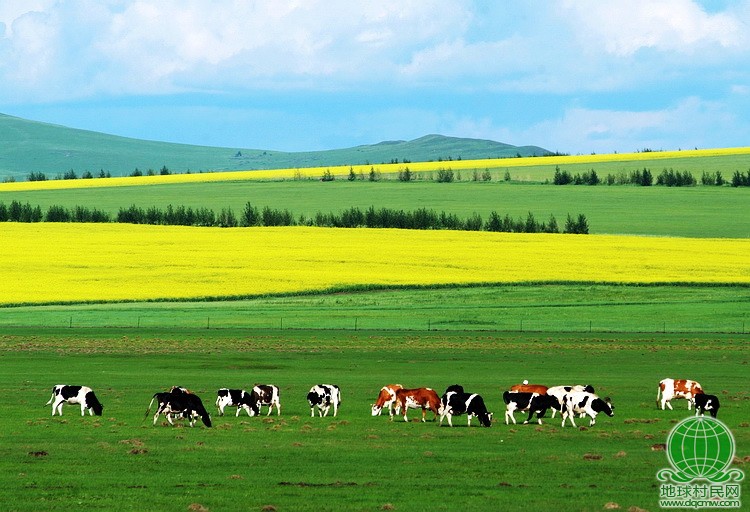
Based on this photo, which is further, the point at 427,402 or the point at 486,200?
the point at 486,200

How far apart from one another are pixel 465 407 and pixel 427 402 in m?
1.31

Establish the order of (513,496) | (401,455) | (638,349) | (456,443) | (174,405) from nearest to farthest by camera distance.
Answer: (513,496) → (401,455) → (456,443) → (174,405) → (638,349)

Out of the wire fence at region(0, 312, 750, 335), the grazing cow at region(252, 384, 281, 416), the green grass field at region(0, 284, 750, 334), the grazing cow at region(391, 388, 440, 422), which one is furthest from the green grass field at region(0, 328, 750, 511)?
the green grass field at region(0, 284, 750, 334)

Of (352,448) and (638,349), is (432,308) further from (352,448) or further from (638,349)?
(352,448)

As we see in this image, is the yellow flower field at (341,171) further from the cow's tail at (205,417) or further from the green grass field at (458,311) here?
the cow's tail at (205,417)

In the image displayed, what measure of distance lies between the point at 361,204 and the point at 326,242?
114 feet

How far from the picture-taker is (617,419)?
26594 millimetres

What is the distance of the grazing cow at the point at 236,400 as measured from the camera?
91.1 feet

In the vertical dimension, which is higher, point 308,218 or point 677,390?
point 308,218

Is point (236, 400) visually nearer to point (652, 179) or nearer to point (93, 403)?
point (93, 403)

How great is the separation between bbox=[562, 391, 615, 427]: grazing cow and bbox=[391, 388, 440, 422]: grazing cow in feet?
9.45

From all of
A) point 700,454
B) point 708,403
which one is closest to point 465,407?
point 708,403

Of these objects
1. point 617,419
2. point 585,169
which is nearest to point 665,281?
point 617,419

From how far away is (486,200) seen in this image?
12938 cm
